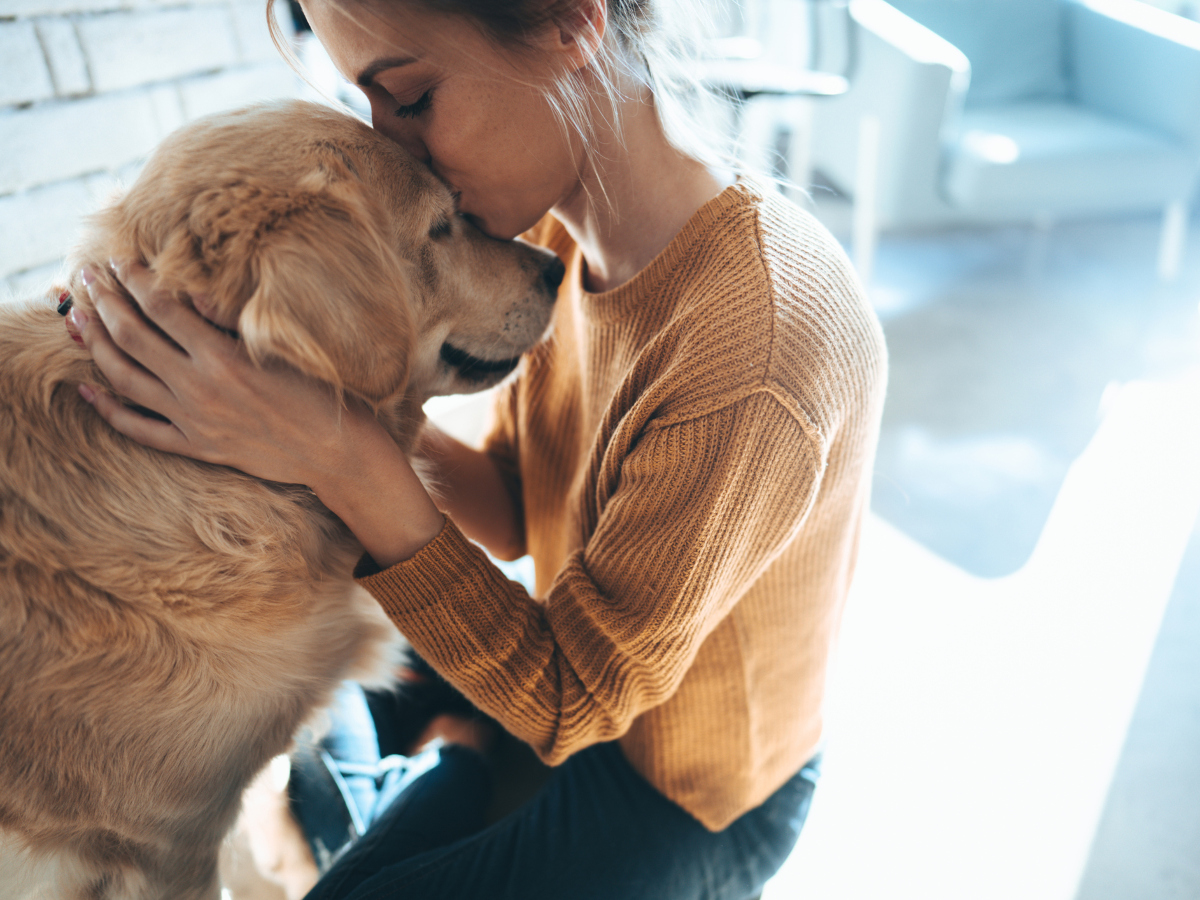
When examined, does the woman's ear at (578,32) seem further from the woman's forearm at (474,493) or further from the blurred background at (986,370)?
the woman's forearm at (474,493)

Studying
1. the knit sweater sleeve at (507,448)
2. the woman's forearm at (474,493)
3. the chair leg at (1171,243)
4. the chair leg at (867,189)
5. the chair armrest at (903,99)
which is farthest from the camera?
the chair leg at (1171,243)

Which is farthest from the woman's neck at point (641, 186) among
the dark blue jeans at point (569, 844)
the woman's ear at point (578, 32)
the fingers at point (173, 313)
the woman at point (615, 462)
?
the dark blue jeans at point (569, 844)

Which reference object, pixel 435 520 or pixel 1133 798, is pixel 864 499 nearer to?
pixel 435 520

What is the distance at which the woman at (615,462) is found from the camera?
30.1 inches

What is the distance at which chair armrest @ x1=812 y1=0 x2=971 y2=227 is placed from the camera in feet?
9.41

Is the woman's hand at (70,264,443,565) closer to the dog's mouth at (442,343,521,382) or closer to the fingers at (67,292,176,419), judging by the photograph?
the fingers at (67,292,176,419)

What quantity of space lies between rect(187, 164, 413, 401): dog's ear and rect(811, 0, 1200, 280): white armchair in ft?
8.88

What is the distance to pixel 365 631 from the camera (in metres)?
0.90

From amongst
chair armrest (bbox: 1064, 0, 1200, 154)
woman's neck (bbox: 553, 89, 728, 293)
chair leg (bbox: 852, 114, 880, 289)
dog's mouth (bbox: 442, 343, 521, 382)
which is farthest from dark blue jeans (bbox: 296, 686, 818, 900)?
chair armrest (bbox: 1064, 0, 1200, 154)

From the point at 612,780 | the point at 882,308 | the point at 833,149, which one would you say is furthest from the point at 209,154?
the point at 833,149

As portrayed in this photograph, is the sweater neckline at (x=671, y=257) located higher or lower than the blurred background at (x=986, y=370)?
higher

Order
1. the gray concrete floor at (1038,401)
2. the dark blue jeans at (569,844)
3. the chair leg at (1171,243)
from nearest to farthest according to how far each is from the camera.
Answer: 1. the dark blue jeans at (569,844)
2. the gray concrete floor at (1038,401)
3. the chair leg at (1171,243)

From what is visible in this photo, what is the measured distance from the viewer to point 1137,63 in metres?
3.15

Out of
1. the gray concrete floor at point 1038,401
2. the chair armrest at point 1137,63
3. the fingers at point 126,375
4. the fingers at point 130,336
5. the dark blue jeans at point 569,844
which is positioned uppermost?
the fingers at point 130,336
